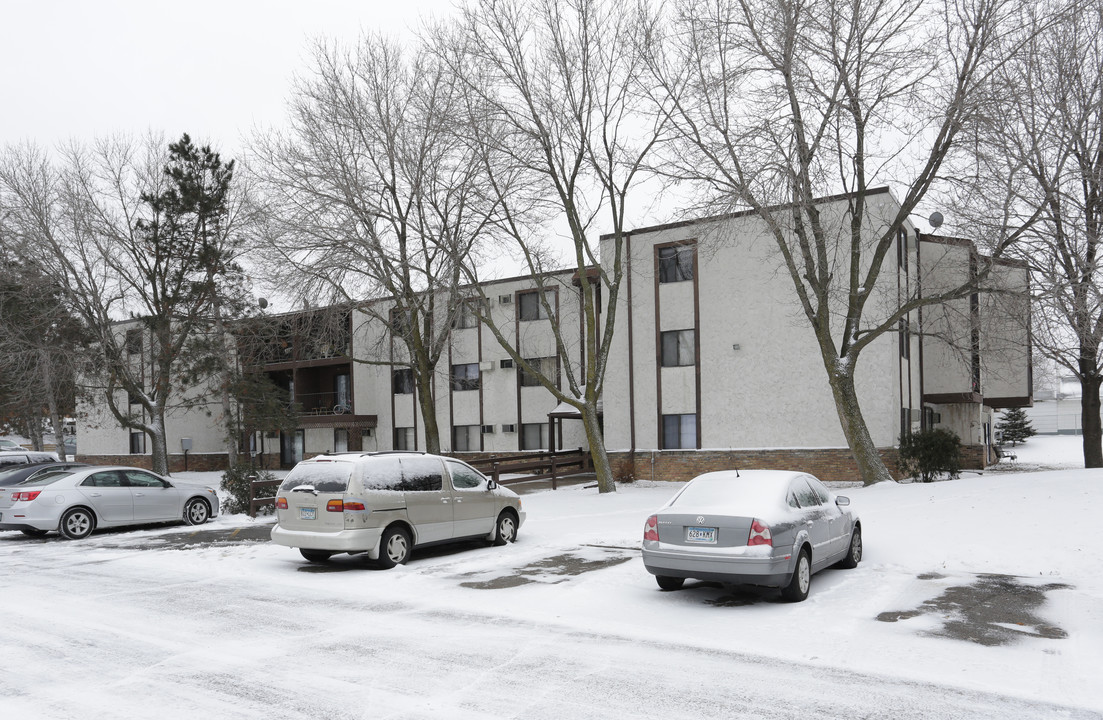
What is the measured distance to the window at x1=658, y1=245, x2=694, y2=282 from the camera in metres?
27.8

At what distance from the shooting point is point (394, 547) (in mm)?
12070

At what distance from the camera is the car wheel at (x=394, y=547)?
38.8 feet

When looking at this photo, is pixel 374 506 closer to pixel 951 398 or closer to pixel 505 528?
pixel 505 528

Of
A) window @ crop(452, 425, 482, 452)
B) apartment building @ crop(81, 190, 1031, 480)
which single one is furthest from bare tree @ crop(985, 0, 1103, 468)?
window @ crop(452, 425, 482, 452)

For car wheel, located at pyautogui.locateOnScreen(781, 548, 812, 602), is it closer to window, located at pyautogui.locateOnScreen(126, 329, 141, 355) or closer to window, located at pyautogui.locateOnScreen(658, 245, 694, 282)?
window, located at pyautogui.locateOnScreen(658, 245, 694, 282)

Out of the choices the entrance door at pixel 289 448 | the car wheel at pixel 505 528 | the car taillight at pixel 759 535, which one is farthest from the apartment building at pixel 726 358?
the car taillight at pixel 759 535

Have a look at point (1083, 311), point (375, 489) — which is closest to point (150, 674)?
point (375, 489)

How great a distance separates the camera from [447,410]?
121 feet

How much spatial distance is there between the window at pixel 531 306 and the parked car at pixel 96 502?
55.8ft

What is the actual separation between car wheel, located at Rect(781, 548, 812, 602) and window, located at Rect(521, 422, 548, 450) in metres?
24.7

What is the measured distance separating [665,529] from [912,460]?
16.4 m

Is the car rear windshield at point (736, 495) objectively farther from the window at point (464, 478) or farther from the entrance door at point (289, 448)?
the entrance door at point (289, 448)

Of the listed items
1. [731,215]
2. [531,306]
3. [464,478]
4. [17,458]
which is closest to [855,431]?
[731,215]

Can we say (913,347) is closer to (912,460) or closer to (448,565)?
(912,460)
